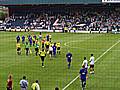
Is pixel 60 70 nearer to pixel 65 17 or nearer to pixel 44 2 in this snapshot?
pixel 44 2

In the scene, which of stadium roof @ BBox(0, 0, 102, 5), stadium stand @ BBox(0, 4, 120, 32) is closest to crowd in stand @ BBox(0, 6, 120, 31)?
stadium stand @ BBox(0, 4, 120, 32)

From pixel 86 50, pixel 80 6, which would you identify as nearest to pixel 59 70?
pixel 86 50

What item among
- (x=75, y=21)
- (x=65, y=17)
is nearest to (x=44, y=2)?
(x=65, y=17)

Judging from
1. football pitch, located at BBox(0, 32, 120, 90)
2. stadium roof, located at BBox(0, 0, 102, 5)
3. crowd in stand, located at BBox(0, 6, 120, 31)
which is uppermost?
football pitch, located at BBox(0, 32, 120, 90)

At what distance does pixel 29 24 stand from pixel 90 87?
160 feet

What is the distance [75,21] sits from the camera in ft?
209

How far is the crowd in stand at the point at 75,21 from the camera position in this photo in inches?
2388

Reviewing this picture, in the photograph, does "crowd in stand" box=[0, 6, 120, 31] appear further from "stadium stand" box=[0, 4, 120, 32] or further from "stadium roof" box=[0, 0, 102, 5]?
"stadium roof" box=[0, 0, 102, 5]

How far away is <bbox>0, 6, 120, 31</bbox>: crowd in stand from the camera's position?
60656 millimetres

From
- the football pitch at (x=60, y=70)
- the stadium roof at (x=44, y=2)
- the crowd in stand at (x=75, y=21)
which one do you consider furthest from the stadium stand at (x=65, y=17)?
the football pitch at (x=60, y=70)

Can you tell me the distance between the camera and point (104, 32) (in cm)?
5666

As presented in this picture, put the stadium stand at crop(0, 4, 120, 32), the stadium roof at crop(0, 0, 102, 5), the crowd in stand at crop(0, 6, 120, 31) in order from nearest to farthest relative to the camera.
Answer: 1. the crowd in stand at crop(0, 6, 120, 31)
2. the stadium stand at crop(0, 4, 120, 32)
3. the stadium roof at crop(0, 0, 102, 5)

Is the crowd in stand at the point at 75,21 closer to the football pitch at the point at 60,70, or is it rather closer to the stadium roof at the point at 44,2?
the stadium roof at the point at 44,2

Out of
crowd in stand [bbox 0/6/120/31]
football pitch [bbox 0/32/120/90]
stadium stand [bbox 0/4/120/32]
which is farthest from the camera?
stadium stand [bbox 0/4/120/32]
